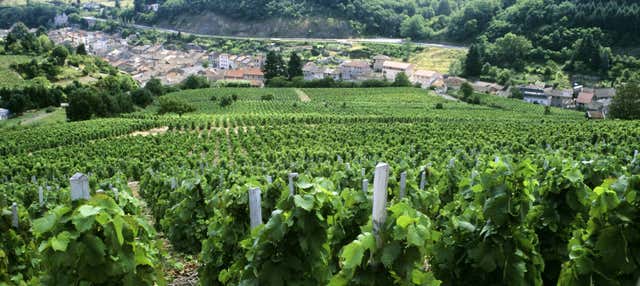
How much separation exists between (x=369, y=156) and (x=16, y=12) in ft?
597

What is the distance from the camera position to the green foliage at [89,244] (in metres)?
3.47

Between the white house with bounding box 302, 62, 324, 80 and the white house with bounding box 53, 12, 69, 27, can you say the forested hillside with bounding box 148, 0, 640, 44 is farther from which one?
the white house with bounding box 302, 62, 324, 80

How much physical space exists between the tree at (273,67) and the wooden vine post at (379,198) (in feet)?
266

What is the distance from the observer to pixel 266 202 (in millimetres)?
5938

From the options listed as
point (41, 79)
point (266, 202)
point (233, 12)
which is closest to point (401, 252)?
point (266, 202)

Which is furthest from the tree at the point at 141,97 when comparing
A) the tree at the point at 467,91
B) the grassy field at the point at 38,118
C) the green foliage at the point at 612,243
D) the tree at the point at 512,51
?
the tree at the point at 512,51

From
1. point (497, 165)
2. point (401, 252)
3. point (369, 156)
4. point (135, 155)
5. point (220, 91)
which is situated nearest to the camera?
point (401, 252)

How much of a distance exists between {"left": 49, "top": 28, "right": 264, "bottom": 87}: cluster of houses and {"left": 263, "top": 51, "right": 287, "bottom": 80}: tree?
2283 millimetres

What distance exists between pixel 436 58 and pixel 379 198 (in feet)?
343

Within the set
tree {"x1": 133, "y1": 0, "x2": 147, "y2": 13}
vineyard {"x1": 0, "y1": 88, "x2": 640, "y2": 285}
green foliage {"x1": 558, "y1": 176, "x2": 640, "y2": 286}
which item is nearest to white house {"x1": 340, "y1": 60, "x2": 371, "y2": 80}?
vineyard {"x1": 0, "y1": 88, "x2": 640, "y2": 285}

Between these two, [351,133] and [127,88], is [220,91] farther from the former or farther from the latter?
[351,133]

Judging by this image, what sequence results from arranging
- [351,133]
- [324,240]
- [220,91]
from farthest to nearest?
[220,91] → [351,133] → [324,240]

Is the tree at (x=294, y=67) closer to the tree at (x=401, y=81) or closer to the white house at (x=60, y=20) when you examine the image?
the tree at (x=401, y=81)

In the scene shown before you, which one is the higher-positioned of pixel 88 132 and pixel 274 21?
pixel 274 21
